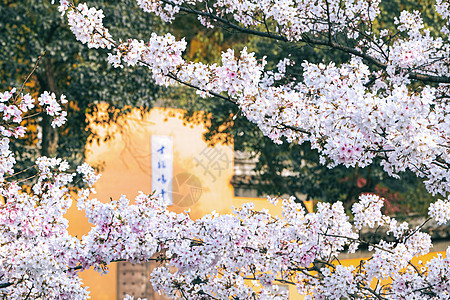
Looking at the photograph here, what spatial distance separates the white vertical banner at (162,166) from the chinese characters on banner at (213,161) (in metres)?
0.74

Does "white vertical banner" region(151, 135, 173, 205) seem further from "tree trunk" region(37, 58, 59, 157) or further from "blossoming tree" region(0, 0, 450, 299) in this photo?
"blossoming tree" region(0, 0, 450, 299)

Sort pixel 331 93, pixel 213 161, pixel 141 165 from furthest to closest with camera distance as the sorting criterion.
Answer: pixel 213 161
pixel 141 165
pixel 331 93

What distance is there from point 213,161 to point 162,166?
125 cm

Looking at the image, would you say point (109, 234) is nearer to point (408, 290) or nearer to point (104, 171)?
point (408, 290)

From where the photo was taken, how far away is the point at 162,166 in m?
12.0

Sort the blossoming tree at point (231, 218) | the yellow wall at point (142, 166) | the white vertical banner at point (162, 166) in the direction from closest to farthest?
1. the blossoming tree at point (231, 218)
2. the yellow wall at point (142, 166)
3. the white vertical banner at point (162, 166)

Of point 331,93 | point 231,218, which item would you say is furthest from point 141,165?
point 331,93

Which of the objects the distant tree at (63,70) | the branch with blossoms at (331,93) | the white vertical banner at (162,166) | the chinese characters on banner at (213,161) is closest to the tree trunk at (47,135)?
the distant tree at (63,70)

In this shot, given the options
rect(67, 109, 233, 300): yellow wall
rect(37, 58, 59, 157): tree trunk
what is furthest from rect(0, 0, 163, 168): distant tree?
rect(67, 109, 233, 300): yellow wall

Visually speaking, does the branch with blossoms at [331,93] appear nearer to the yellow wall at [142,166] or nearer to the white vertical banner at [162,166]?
the yellow wall at [142,166]

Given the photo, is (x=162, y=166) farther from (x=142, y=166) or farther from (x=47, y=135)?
(x=47, y=135)

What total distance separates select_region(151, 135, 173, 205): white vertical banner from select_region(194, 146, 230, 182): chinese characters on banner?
2.41 feet

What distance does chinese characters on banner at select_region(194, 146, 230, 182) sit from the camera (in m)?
12.5

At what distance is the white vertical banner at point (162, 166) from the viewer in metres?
12.0
